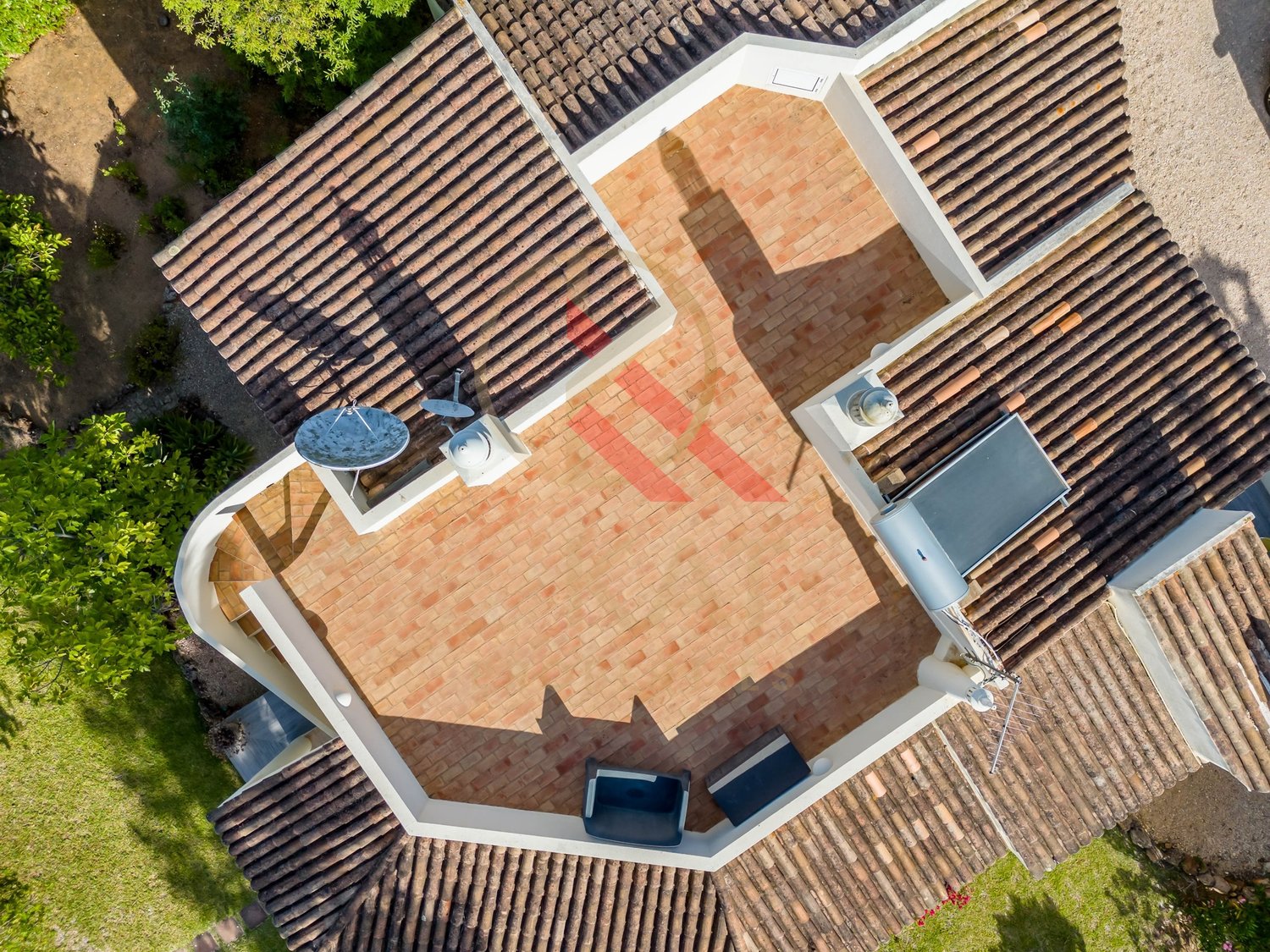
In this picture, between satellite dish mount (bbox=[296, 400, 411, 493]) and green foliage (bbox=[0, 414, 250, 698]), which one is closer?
satellite dish mount (bbox=[296, 400, 411, 493])

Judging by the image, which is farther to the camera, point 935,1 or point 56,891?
point 56,891

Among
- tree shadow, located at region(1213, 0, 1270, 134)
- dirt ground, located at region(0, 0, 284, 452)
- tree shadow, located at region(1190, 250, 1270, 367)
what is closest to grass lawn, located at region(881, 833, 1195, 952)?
tree shadow, located at region(1190, 250, 1270, 367)

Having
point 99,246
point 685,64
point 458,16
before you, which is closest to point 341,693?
point 458,16

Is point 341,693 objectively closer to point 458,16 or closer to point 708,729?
point 708,729

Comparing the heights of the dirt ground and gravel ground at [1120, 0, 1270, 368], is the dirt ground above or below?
above

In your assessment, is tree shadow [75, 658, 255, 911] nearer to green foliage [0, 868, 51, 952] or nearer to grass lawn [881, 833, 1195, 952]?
green foliage [0, 868, 51, 952]

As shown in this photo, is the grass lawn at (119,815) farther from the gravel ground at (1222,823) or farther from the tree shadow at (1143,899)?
the gravel ground at (1222,823)

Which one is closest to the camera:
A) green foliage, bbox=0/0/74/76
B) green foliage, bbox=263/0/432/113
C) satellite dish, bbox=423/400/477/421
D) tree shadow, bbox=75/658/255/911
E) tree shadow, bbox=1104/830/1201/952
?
satellite dish, bbox=423/400/477/421
